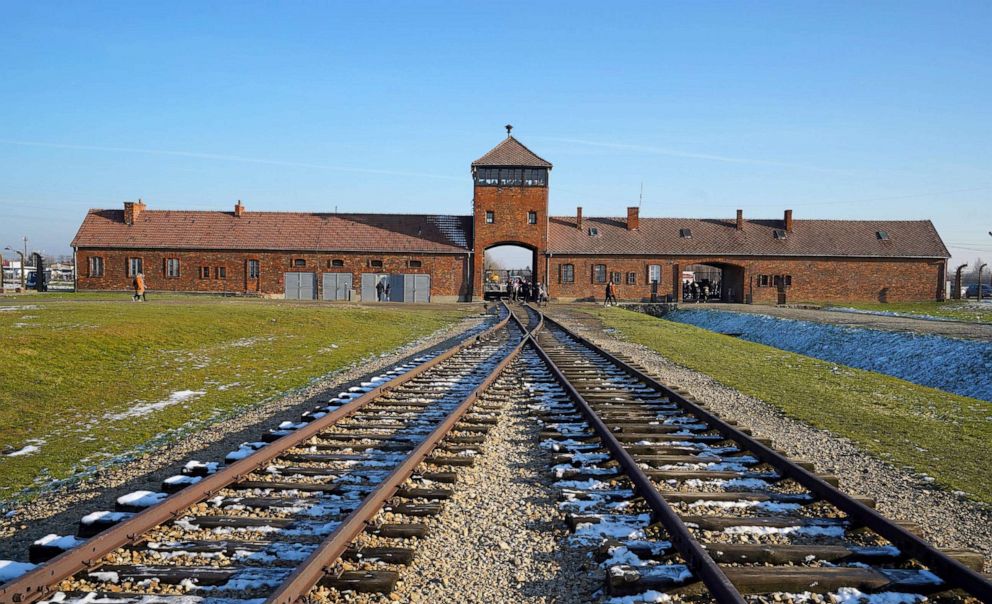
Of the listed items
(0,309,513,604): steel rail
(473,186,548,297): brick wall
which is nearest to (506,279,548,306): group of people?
(473,186,548,297): brick wall

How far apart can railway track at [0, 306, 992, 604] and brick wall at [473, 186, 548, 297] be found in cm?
3940

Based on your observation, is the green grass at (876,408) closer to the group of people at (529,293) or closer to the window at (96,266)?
the group of people at (529,293)

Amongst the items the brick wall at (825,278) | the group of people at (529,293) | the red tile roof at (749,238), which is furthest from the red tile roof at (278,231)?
the brick wall at (825,278)

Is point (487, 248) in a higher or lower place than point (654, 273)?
higher

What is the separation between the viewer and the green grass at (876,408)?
6805mm

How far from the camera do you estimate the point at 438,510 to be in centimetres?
448

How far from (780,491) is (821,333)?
21880mm

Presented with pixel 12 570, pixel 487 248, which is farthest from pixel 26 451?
pixel 487 248

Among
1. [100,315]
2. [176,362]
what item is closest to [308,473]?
[176,362]

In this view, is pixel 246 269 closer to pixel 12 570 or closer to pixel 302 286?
pixel 302 286

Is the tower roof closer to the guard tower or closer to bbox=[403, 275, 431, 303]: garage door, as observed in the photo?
the guard tower

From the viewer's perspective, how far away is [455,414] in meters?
7.16

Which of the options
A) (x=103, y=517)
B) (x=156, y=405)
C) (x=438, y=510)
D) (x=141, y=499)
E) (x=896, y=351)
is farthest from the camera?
(x=896, y=351)

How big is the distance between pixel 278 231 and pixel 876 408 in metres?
43.8
